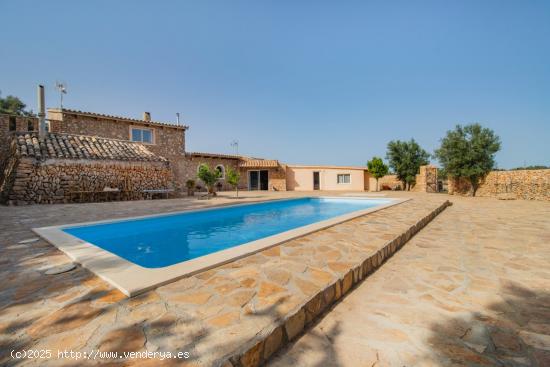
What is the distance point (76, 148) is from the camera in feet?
39.2

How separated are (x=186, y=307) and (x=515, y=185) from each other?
20055mm

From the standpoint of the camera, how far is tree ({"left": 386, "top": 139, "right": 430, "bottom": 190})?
74.0 feet

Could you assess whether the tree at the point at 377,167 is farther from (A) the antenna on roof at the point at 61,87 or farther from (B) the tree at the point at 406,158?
(A) the antenna on roof at the point at 61,87

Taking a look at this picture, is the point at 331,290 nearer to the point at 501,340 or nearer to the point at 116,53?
the point at 501,340

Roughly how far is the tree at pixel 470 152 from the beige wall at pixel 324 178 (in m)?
7.53

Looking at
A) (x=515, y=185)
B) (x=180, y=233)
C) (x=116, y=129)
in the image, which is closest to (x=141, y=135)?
(x=116, y=129)

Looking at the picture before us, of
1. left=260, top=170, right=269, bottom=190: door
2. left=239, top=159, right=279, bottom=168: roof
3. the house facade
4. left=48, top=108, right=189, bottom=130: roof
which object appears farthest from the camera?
left=260, top=170, right=269, bottom=190: door

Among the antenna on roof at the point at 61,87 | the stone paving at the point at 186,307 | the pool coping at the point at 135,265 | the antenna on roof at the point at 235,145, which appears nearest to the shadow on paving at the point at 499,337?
the stone paving at the point at 186,307

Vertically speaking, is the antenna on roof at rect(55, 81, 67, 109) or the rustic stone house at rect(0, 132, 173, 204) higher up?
the antenna on roof at rect(55, 81, 67, 109)

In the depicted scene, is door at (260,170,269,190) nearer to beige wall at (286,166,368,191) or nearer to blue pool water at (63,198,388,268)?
beige wall at (286,166,368,191)

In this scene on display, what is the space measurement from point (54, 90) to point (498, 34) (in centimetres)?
2830

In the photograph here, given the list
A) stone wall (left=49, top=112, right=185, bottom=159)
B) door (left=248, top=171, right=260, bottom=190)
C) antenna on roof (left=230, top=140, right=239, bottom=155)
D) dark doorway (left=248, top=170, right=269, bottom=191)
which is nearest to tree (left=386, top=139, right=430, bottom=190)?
dark doorway (left=248, top=170, right=269, bottom=191)

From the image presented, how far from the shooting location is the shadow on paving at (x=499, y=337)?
1611 mm

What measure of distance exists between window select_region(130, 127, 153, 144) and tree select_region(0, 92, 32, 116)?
18680mm
